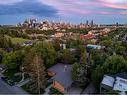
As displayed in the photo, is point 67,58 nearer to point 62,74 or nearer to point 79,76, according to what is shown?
point 62,74

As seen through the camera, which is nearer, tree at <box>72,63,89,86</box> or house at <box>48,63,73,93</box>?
house at <box>48,63,73,93</box>

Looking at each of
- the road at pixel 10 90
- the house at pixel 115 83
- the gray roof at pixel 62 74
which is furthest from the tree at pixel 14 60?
the house at pixel 115 83

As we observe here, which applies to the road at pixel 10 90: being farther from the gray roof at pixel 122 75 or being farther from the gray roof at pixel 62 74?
the gray roof at pixel 122 75

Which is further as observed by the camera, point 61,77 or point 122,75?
point 61,77

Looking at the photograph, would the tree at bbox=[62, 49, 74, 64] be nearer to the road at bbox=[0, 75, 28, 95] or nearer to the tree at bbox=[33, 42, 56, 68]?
the tree at bbox=[33, 42, 56, 68]

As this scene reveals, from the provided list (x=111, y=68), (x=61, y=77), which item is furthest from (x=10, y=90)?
(x=111, y=68)

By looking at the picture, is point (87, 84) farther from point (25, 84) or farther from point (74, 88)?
point (25, 84)

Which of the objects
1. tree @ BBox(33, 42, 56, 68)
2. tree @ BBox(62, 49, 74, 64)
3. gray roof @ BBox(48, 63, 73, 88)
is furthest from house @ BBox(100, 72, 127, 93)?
tree @ BBox(62, 49, 74, 64)
